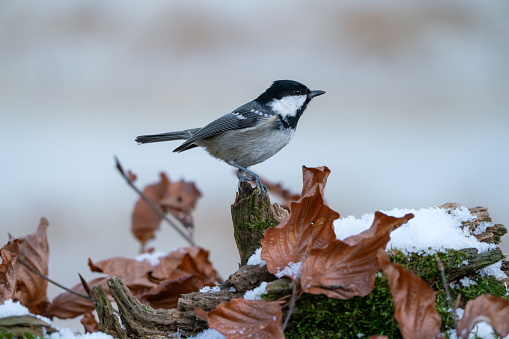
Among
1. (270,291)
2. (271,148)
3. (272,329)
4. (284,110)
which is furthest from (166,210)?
(272,329)

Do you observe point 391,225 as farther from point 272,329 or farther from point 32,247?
point 32,247

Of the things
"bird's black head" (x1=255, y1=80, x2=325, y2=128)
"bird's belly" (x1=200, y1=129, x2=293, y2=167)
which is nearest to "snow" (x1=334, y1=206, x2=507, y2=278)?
"bird's belly" (x1=200, y1=129, x2=293, y2=167)

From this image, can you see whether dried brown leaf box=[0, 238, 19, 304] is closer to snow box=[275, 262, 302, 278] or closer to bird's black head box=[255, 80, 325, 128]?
snow box=[275, 262, 302, 278]

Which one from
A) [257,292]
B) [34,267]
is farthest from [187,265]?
[257,292]

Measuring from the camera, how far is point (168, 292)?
1751mm

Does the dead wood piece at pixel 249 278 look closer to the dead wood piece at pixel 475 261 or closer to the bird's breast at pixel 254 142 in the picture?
the dead wood piece at pixel 475 261

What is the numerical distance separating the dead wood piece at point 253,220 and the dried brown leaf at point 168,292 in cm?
27

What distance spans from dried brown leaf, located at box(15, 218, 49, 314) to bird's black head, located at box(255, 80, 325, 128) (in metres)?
1.32

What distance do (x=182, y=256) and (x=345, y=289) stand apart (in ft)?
3.04

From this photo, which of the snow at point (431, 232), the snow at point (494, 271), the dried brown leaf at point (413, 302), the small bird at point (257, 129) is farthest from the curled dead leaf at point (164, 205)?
the dried brown leaf at point (413, 302)

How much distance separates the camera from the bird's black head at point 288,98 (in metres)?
2.70

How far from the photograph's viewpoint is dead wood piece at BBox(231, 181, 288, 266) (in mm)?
1543

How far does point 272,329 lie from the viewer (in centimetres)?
101

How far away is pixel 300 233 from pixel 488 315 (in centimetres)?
41
